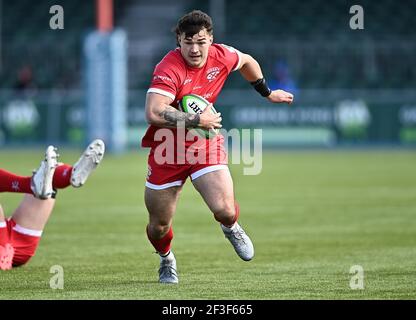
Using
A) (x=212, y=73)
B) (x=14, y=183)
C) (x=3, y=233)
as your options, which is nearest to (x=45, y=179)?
(x=14, y=183)

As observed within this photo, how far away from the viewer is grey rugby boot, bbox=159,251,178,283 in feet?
28.1

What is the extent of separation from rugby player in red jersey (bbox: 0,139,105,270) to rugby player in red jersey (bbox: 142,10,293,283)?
74cm

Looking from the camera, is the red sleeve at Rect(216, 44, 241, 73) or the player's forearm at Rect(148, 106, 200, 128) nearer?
the player's forearm at Rect(148, 106, 200, 128)

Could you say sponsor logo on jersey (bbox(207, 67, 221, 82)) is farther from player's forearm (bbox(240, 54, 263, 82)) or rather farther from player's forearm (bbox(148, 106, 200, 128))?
player's forearm (bbox(148, 106, 200, 128))

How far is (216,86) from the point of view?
28.4ft

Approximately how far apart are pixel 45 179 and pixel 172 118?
1444 millimetres

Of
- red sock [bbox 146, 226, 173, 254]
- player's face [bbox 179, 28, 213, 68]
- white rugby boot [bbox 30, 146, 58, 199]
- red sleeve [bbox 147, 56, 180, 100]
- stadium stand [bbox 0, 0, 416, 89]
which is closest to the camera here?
red sleeve [bbox 147, 56, 180, 100]

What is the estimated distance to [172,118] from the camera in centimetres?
806

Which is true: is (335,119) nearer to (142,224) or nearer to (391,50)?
(391,50)

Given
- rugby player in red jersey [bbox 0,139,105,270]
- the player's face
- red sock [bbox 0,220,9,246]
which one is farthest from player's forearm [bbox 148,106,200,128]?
red sock [bbox 0,220,9,246]

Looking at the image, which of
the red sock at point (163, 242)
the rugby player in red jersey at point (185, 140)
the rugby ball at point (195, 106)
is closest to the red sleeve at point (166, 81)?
the rugby player in red jersey at point (185, 140)

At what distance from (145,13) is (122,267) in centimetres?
2812

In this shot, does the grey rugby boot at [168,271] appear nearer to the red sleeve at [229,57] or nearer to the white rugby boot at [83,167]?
the white rugby boot at [83,167]
